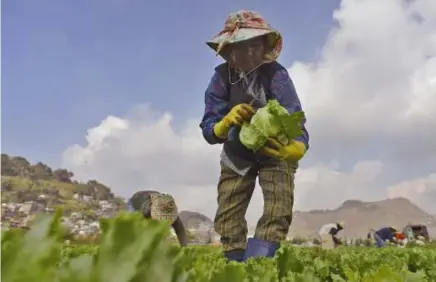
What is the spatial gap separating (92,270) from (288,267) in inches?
53.1

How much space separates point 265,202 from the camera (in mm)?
3539

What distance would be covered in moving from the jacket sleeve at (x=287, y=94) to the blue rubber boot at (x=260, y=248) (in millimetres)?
641

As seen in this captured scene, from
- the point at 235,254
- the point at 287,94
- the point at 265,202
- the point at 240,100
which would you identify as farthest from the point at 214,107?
the point at 235,254

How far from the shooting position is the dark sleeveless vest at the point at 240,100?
3654 mm

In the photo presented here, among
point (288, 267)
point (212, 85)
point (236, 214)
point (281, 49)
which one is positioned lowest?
point (288, 267)

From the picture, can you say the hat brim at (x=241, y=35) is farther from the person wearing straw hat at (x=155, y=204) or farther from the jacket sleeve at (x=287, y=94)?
the person wearing straw hat at (x=155, y=204)

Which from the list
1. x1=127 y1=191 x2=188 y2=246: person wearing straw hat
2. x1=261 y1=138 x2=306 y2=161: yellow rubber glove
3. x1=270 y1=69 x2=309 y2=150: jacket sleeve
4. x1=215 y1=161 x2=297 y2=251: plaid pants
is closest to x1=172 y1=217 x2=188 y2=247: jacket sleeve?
x1=127 y1=191 x2=188 y2=246: person wearing straw hat

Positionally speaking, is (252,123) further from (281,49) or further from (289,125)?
(281,49)

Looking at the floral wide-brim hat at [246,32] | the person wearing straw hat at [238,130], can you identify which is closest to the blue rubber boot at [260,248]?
the person wearing straw hat at [238,130]

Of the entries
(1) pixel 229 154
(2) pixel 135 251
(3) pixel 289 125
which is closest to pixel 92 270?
(2) pixel 135 251

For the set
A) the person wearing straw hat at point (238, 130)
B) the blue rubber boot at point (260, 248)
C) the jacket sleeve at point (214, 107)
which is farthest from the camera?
the jacket sleeve at point (214, 107)

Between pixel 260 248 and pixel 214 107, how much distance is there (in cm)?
→ 99

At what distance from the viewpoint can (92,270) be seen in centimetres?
38

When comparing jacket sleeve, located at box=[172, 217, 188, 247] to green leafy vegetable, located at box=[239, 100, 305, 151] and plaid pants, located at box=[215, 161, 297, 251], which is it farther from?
green leafy vegetable, located at box=[239, 100, 305, 151]
